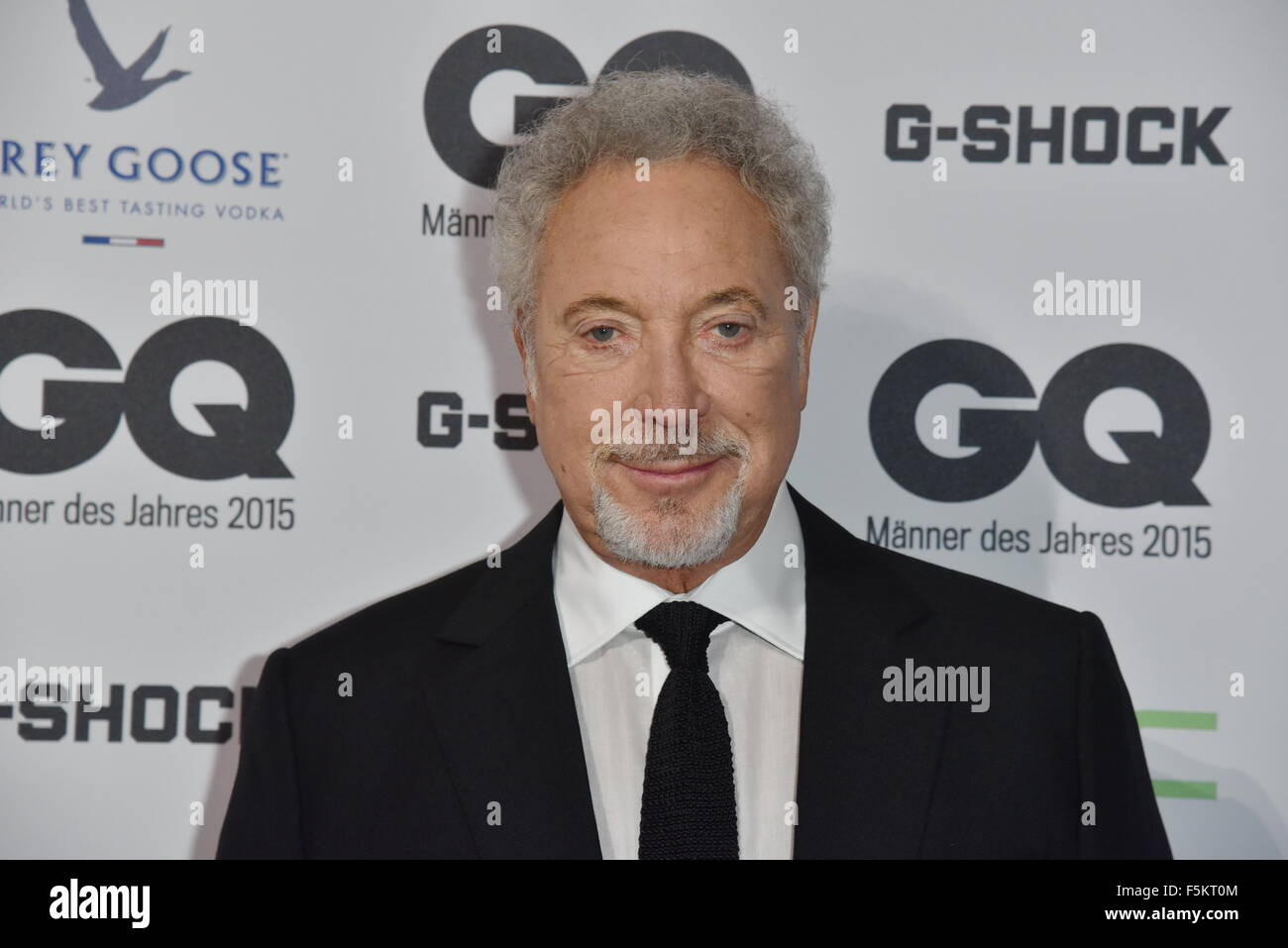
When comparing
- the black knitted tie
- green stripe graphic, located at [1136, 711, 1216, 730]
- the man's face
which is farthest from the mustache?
green stripe graphic, located at [1136, 711, 1216, 730]

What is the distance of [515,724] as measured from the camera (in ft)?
6.37

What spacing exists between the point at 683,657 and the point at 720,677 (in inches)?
3.6

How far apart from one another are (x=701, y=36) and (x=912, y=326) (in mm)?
787

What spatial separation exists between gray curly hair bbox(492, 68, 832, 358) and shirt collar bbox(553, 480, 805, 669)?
1.28 feet

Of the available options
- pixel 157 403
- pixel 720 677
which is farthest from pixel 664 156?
pixel 157 403

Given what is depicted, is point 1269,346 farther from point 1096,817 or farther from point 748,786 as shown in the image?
point 748,786

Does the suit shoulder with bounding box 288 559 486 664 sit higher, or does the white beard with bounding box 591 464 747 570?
the white beard with bounding box 591 464 747 570

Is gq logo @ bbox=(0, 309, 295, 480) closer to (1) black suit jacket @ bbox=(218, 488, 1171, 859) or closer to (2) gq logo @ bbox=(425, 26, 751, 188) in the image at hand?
(2) gq logo @ bbox=(425, 26, 751, 188)

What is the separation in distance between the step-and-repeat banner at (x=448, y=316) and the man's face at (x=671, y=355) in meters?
0.76

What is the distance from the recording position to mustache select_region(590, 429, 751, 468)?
194 cm

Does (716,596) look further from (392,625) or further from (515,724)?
(392,625)

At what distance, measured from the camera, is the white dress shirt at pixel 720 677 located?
1.92 metres

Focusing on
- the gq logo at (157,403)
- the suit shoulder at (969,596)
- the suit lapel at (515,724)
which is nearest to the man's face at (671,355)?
the suit lapel at (515,724)

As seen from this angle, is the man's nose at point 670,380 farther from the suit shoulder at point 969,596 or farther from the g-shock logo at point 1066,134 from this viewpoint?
the g-shock logo at point 1066,134
